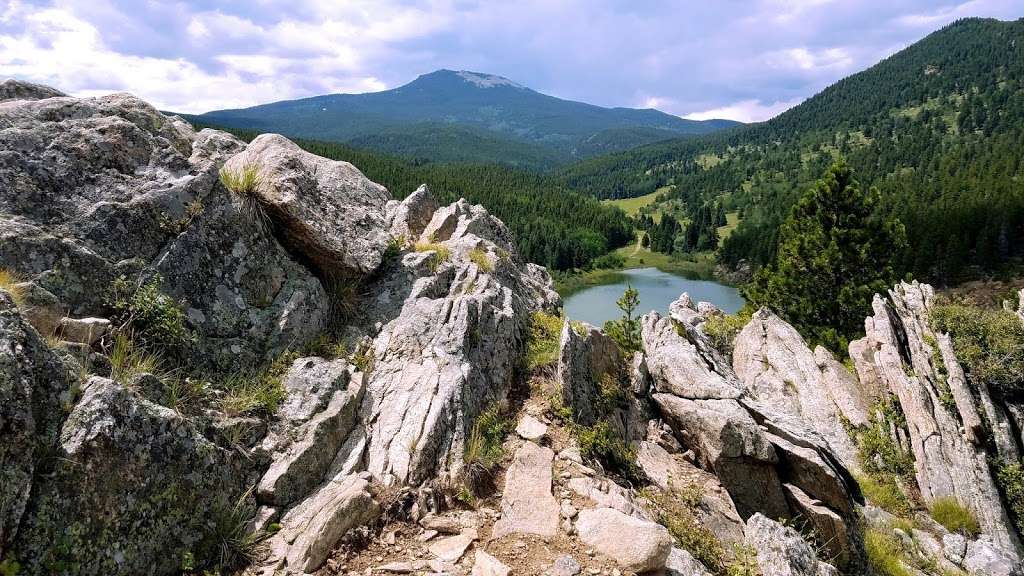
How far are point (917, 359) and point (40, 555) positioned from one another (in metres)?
23.2

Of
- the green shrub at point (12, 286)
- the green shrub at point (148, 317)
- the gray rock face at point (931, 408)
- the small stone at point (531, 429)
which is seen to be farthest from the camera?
the gray rock face at point (931, 408)

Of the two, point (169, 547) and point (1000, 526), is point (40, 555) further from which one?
point (1000, 526)

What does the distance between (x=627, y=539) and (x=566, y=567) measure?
3.11ft

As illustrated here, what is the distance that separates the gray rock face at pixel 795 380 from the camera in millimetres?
18109

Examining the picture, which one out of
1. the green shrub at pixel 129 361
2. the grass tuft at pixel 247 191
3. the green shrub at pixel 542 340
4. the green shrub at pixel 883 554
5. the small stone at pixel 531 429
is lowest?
the green shrub at pixel 883 554

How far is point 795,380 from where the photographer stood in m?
19.7

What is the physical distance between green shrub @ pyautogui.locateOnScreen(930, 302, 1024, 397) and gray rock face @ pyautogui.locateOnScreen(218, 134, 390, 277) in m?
19.0

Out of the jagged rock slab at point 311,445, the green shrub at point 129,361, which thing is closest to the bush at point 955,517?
the jagged rock slab at point 311,445

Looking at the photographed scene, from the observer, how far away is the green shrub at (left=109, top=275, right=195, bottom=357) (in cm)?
755

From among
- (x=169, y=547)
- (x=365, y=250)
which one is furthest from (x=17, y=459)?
(x=365, y=250)

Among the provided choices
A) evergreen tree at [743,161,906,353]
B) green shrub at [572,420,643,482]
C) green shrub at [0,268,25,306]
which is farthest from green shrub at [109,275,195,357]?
evergreen tree at [743,161,906,353]

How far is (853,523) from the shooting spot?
11047 mm

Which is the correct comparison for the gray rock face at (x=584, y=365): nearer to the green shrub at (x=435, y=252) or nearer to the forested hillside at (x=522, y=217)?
the green shrub at (x=435, y=252)

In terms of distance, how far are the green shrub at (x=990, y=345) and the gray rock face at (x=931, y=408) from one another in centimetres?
46
